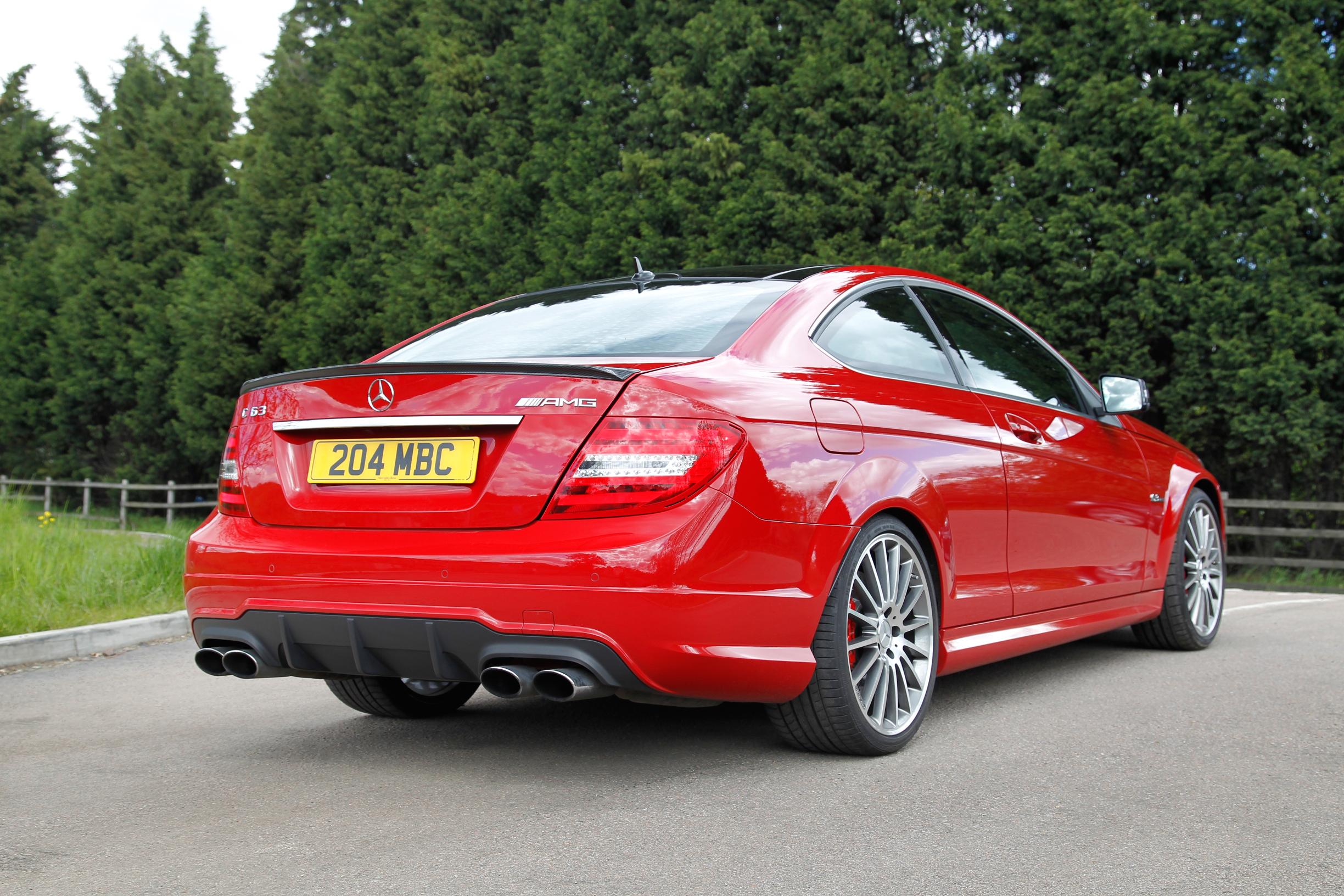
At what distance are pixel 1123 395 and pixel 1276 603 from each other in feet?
13.2

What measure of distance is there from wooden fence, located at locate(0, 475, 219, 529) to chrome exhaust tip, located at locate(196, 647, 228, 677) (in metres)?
20.0

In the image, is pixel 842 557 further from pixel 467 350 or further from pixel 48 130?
pixel 48 130

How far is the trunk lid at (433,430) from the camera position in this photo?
3.35m

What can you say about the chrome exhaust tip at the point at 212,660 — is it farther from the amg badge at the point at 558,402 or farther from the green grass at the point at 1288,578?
the green grass at the point at 1288,578

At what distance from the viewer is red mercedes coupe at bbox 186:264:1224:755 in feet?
10.8

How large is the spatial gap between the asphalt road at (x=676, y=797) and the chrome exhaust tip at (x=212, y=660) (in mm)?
331

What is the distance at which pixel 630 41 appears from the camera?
16.3 metres

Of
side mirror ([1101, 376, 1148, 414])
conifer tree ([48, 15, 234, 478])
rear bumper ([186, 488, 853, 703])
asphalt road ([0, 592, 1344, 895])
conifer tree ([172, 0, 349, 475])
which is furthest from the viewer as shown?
conifer tree ([48, 15, 234, 478])

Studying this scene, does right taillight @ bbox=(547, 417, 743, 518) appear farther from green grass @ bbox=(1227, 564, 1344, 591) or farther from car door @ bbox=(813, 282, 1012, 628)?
green grass @ bbox=(1227, 564, 1344, 591)

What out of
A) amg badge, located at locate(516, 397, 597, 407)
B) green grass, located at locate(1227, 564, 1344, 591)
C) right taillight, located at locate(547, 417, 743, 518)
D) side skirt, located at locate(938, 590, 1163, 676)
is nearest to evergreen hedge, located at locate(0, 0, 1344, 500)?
green grass, located at locate(1227, 564, 1344, 591)

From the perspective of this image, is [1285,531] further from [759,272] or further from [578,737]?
[578,737]

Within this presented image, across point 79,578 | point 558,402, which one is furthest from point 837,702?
point 79,578

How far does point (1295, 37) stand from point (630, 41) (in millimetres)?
8219

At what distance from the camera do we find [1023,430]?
4781 mm
